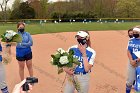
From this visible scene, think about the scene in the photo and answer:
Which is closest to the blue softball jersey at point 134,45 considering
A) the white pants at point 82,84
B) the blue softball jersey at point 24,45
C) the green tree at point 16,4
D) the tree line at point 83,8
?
the white pants at point 82,84

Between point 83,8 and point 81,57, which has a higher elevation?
point 81,57

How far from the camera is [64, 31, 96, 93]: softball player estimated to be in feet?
20.1

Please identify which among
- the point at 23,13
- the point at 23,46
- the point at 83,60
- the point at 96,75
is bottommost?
the point at 96,75

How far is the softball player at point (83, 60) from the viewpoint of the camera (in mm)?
6117

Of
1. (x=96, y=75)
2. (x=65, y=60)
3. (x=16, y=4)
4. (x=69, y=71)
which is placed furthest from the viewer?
(x=16, y=4)

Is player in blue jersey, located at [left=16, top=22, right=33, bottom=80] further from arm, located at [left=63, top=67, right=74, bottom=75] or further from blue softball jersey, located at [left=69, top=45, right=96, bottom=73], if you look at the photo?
arm, located at [left=63, top=67, right=74, bottom=75]

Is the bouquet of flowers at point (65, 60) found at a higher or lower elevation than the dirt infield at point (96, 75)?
higher

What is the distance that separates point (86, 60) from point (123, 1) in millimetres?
78780

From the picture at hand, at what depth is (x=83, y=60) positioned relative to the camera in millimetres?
6117

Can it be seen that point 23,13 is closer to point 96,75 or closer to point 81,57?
point 96,75

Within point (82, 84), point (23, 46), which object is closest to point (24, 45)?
point (23, 46)

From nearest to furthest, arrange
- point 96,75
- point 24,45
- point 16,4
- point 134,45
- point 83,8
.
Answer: point 134,45, point 24,45, point 96,75, point 16,4, point 83,8

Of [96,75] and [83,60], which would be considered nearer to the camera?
[83,60]

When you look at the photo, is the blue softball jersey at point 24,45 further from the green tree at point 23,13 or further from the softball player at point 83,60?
the green tree at point 23,13
